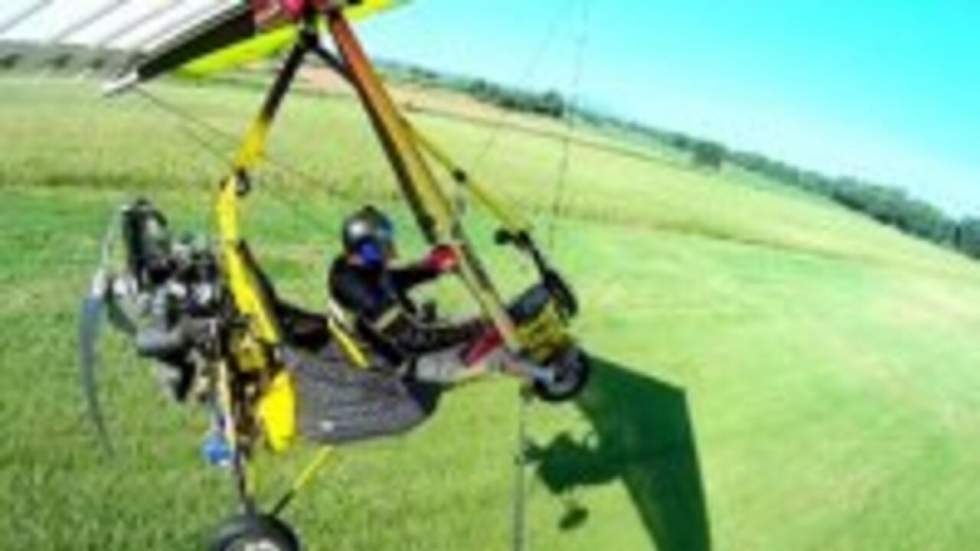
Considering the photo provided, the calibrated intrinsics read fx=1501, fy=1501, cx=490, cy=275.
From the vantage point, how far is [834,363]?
20500 millimetres

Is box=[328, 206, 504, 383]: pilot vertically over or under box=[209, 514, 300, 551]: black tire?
over

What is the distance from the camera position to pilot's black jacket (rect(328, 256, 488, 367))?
1017 centimetres

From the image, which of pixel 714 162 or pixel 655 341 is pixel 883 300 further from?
pixel 714 162

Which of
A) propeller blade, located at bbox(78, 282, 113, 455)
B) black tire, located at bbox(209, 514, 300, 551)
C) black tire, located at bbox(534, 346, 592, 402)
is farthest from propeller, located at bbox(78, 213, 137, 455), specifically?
black tire, located at bbox(534, 346, 592, 402)

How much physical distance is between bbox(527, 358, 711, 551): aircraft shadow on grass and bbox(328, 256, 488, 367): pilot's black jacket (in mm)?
2084

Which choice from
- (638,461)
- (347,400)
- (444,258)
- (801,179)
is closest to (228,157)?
(638,461)

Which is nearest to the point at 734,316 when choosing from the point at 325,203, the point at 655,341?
the point at 655,341

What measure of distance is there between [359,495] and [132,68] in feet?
12.7

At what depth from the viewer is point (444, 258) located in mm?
9742

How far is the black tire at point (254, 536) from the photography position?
8.98 meters

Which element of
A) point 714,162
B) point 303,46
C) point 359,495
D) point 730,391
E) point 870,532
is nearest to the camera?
point 303,46

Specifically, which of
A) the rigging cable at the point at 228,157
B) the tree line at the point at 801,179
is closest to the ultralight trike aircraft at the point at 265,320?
the rigging cable at the point at 228,157

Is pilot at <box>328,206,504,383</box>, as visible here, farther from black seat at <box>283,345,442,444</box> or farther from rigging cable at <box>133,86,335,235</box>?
rigging cable at <box>133,86,335,235</box>

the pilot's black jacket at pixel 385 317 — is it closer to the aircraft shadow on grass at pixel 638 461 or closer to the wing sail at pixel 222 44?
the wing sail at pixel 222 44
